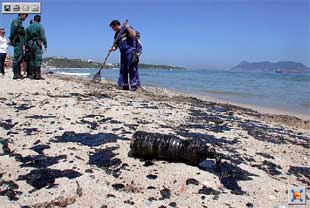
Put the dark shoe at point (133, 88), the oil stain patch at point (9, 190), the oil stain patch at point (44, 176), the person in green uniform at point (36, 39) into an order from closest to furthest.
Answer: the oil stain patch at point (9, 190) < the oil stain patch at point (44, 176) < the dark shoe at point (133, 88) < the person in green uniform at point (36, 39)

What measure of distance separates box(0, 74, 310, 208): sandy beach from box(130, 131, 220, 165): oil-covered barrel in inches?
3.5

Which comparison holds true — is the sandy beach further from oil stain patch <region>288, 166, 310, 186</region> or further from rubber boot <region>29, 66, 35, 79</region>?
rubber boot <region>29, 66, 35, 79</region>

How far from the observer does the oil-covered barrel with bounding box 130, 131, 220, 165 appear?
12.7 ft

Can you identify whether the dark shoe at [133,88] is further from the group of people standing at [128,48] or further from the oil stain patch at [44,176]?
the oil stain patch at [44,176]

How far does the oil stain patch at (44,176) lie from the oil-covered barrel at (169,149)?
77 centimetres

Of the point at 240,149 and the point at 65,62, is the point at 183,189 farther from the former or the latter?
the point at 65,62

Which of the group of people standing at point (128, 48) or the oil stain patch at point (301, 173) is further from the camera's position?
the group of people standing at point (128, 48)

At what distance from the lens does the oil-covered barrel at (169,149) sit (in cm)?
388

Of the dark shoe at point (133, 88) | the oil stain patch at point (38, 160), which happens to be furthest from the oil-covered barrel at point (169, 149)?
the dark shoe at point (133, 88)

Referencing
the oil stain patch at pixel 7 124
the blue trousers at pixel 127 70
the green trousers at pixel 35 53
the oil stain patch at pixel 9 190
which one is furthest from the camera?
the green trousers at pixel 35 53

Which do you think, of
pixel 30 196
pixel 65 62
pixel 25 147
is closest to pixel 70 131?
pixel 25 147

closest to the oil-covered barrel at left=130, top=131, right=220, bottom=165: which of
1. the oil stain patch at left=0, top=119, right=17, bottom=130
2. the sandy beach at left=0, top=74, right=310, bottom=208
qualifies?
the sandy beach at left=0, top=74, right=310, bottom=208

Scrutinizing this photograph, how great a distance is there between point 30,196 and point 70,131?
1.99m

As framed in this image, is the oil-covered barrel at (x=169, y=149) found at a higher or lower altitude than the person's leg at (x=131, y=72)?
lower
